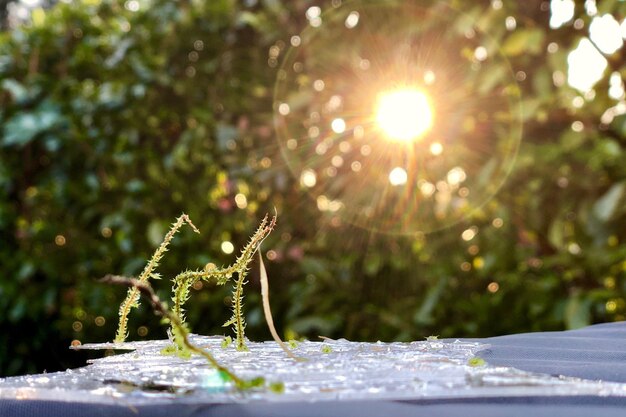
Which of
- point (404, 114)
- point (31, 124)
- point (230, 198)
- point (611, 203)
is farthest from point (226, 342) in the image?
point (31, 124)

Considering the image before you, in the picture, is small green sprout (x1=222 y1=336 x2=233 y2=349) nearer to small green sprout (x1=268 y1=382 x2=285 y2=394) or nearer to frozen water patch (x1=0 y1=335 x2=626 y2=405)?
frozen water patch (x1=0 y1=335 x2=626 y2=405)

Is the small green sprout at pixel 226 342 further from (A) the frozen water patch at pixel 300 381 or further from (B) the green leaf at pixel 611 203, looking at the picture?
(B) the green leaf at pixel 611 203

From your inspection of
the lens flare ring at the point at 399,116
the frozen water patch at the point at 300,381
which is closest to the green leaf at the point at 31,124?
the lens flare ring at the point at 399,116

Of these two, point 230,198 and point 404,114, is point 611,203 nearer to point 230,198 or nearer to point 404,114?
point 404,114

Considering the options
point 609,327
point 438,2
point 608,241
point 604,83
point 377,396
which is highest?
point 438,2

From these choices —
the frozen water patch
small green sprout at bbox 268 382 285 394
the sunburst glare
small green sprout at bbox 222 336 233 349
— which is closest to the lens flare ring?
the sunburst glare

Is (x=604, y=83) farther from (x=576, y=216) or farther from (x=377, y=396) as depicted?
(x=377, y=396)

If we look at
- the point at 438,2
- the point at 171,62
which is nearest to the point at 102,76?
the point at 171,62
